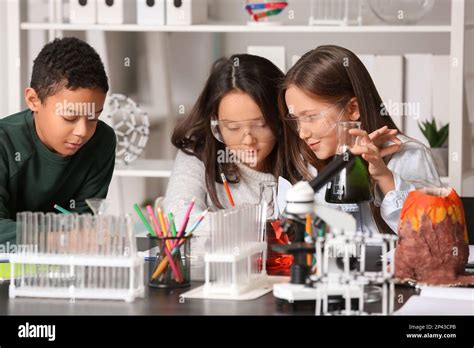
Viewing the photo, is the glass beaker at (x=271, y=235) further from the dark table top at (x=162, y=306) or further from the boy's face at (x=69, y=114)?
the boy's face at (x=69, y=114)

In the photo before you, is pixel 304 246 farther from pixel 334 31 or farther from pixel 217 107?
pixel 334 31

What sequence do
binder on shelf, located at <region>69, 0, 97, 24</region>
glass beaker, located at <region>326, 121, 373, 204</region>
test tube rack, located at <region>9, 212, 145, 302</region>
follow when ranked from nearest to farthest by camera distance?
test tube rack, located at <region>9, 212, 145, 302</region> < glass beaker, located at <region>326, 121, 373, 204</region> < binder on shelf, located at <region>69, 0, 97, 24</region>

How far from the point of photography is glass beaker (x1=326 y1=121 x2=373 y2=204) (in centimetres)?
180

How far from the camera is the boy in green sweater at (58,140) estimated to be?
2084 millimetres

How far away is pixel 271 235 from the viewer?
1.83 m

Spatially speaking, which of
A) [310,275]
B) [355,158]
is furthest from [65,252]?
[355,158]

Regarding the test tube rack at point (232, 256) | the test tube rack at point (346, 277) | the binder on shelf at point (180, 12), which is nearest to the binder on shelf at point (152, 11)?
the binder on shelf at point (180, 12)

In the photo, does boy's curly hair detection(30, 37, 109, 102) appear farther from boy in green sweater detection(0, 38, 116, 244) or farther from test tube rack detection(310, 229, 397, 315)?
test tube rack detection(310, 229, 397, 315)

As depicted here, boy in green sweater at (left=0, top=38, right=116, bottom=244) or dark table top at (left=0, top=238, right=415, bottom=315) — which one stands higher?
boy in green sweater at (left=0, top=38, right=116, bottom=244)

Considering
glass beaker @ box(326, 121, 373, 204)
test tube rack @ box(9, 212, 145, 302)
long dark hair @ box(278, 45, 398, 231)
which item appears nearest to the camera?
test tube rack @ box(9, 212, 145, 302)

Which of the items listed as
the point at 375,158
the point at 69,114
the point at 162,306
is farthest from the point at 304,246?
the point at 69,114

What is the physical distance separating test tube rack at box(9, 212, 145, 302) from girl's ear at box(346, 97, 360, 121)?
935 millimetres

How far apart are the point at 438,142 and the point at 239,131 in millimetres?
1201

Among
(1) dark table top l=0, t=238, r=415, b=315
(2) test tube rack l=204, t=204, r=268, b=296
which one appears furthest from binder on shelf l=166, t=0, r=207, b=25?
(1) dark table top l=0, t=238, r=415, b=315
